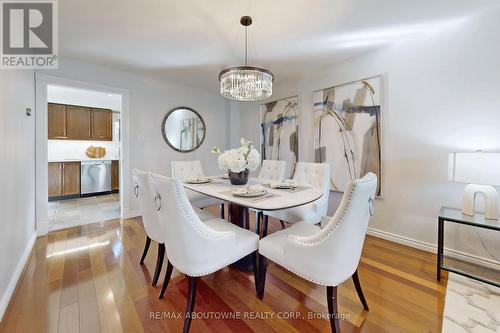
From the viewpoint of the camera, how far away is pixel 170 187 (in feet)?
4.05

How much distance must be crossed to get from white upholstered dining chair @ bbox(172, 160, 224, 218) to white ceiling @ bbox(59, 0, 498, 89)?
147 cm

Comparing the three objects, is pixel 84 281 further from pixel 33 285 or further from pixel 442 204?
pixel 442 204

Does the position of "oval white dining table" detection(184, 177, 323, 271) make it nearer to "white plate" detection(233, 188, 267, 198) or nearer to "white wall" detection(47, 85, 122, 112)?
"white plate" detection(233, 188, 267, 198)

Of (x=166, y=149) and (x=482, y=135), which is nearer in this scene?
(x=482, y=135)

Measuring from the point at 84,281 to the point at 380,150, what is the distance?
3.35 m

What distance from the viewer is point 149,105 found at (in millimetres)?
3699

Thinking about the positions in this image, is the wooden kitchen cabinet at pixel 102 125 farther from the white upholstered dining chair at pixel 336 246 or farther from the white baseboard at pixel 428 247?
the white baseboard at pixel 428 247

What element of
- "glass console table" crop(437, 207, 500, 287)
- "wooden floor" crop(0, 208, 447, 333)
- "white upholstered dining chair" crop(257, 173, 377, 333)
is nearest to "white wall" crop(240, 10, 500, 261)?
"glass console table" crop(437, 207, 500, 287)

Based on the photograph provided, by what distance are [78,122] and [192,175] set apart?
380 centimetres

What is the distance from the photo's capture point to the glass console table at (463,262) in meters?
1.70

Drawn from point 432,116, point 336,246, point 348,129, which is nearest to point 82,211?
point 336,246

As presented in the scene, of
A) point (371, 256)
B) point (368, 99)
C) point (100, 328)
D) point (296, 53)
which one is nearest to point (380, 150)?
point (368, 99)

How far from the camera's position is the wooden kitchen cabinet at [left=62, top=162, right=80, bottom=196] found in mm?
4727

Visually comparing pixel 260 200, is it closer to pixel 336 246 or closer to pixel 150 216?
pixel 336 246
